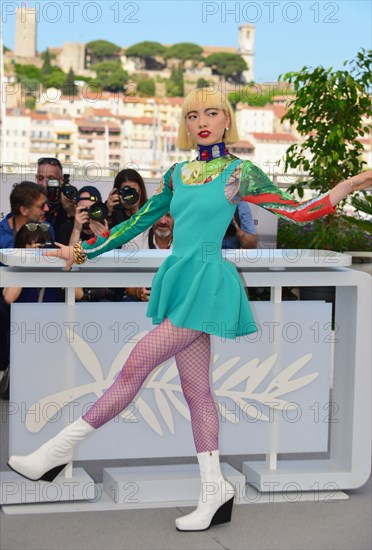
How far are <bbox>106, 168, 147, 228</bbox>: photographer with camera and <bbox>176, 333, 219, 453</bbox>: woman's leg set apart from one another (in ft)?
7.52

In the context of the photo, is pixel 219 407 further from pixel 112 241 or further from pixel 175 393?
pixel 112 241

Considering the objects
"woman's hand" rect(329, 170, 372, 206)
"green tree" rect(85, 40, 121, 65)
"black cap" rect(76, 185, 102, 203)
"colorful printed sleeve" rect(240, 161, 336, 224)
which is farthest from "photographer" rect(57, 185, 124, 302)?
"green tree" rect(85, 40, 121, 65)

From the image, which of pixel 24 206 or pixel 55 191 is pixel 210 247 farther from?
pixel 55 191

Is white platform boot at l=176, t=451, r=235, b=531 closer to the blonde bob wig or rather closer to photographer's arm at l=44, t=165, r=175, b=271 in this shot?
photographer's arm at l=44, t=165, r=175, b=271

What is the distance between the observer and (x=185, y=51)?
145750 mm

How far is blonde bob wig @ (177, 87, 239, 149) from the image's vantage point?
3.10 metres

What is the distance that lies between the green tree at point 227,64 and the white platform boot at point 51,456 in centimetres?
14046

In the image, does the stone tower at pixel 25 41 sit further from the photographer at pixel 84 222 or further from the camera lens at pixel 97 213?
the camera lens at pixel 97 213

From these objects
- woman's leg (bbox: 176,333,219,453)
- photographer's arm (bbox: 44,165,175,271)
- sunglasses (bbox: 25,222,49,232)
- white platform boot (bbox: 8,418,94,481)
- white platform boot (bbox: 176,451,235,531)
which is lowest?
white platform boot (bbox: 176,451,235,531)

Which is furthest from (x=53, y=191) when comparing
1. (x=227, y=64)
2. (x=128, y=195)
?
(x=227, y=64)

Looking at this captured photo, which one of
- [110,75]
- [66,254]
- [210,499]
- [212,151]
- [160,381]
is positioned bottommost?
[210,499]

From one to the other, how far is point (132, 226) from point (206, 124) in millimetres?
425

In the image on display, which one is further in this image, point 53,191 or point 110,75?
point 110,75

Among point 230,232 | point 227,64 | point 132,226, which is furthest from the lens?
point 227,64
